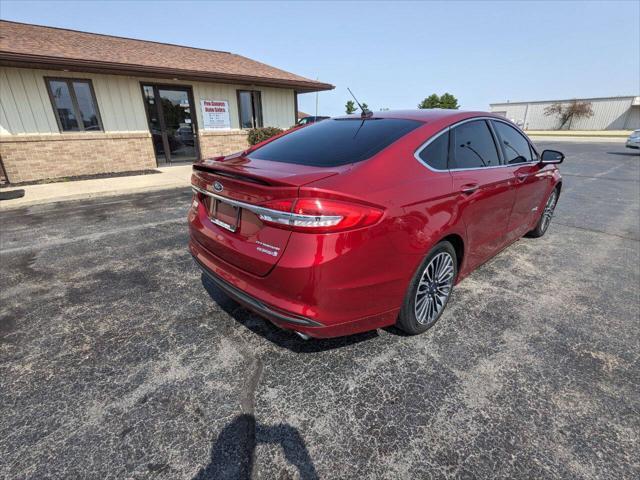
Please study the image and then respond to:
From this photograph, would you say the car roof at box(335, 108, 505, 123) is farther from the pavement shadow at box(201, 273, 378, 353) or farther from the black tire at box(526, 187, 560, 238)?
the black tire at box(526, 187, 560, 238)

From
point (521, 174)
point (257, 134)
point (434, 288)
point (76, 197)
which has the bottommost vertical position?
point (76, 197)

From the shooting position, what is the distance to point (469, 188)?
8.50 feet

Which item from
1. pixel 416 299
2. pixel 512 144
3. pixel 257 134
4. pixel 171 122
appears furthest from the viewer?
pixel 257 134

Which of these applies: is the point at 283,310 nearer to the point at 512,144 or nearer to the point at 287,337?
the point at 287,337

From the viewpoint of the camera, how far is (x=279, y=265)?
1.87 m

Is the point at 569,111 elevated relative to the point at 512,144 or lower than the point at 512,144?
elevated

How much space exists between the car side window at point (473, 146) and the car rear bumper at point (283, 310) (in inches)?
53.8

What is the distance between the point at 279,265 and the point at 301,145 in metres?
1.20

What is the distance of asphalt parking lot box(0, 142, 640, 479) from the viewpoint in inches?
65.3

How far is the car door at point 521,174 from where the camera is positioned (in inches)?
132

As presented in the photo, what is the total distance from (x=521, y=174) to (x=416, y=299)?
2061 millimetres

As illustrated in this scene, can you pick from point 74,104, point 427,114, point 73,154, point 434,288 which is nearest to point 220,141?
point 74,104

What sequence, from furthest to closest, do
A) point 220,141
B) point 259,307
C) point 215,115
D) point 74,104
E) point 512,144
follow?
point 220,141
point 215,115
point 74,104
point 512,144
point 259,307

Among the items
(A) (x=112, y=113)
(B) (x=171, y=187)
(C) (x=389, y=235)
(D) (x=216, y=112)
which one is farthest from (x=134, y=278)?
(D) (x=216, y=112)
